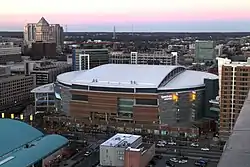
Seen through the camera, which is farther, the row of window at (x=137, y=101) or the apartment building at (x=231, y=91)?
the row of window at (x=137, y=101)

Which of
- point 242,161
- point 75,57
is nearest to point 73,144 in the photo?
point 242,161

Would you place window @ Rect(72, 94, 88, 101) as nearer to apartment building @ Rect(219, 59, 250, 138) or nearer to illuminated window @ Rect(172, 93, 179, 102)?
illuminated window @ Rect(172, 93, 179, 102)

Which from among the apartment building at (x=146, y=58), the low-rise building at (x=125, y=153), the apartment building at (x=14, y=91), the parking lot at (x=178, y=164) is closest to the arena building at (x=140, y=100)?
the parking lot at (x=178, y=164)

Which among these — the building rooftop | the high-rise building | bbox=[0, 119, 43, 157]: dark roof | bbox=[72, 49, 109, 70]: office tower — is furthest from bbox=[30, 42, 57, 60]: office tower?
the building rooftop

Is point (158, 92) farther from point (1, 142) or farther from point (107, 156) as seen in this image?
point (1, 142)

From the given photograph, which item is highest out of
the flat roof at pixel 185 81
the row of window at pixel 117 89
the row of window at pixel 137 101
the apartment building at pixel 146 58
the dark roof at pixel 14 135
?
the apartment building at pixel 146 58

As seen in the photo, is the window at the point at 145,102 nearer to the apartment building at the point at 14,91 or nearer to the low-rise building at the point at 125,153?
the low-rise building at the point at 125,153

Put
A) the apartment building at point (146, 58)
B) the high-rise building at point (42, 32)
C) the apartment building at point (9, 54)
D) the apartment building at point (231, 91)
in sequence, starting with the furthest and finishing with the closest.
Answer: the high-rise building at point (42, 32) → the apartment building at point (9, 54) → the apartment building at point (146, 58) → the apartment building at point (231, 91)
